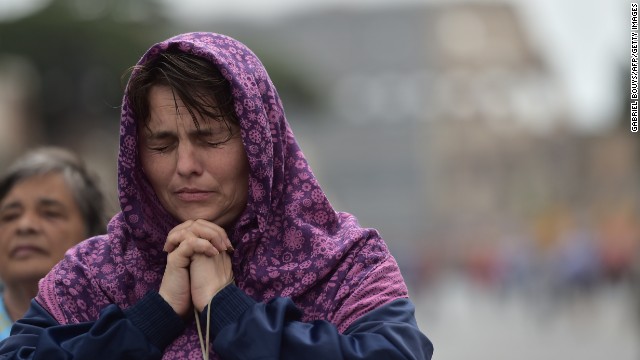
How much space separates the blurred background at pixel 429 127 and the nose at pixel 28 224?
1856 cm

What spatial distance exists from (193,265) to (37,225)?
1373mm

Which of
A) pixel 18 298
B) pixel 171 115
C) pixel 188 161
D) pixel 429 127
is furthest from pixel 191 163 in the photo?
pixel 429 127

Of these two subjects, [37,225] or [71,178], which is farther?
[71,178]

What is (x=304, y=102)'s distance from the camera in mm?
43562

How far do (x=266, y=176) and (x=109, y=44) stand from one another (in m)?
34.9

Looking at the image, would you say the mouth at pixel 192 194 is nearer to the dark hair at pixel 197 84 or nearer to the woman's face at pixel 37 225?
the dark hair at pixel 197 84

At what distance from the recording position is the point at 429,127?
80000mm

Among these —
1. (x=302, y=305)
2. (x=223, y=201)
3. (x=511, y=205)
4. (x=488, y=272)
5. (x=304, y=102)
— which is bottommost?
(x=511, y=205)

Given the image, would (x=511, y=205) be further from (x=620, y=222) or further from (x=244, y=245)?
(x=244, y=245)

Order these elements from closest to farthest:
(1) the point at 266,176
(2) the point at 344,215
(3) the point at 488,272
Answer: (1) the point at 266,176
(2) the point at 344,215
(3) the point at 488,272

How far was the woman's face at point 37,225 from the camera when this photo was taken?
160 inches

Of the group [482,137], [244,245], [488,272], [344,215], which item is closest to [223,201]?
[244,245]

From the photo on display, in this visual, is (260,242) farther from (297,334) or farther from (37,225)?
(37,225)

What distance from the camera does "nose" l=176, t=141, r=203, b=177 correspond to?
278 centimetres
